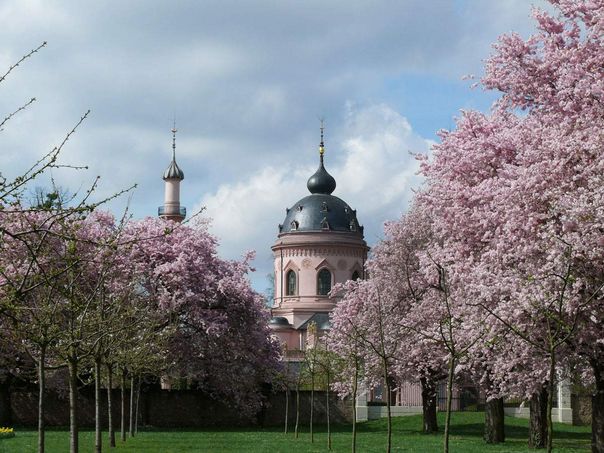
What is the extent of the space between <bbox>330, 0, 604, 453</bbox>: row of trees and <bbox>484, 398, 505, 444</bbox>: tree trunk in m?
3.41

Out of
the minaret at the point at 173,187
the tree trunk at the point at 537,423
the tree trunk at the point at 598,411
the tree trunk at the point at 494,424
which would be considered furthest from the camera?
the minaret at the point at 173,187

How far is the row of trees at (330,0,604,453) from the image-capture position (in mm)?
21484

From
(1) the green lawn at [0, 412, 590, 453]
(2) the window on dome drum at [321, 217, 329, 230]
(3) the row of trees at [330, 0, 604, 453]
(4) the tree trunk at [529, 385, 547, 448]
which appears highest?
(2) the window on dome drum at [321, 217, 329, 230]

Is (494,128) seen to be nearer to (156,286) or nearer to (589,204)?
(589,204)

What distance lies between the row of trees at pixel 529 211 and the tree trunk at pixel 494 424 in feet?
11.2

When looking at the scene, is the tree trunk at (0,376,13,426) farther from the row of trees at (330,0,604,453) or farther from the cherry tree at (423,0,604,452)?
the cherry tree at (423,0,604,452)

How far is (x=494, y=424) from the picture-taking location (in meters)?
35.2

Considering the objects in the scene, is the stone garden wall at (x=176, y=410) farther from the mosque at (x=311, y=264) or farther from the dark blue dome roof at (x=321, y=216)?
the dark blue dome roof at (x=321, y=216)

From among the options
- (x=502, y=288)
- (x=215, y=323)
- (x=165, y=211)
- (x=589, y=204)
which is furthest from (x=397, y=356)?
(x=165, y=211)

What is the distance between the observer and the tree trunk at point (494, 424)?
35.1 m

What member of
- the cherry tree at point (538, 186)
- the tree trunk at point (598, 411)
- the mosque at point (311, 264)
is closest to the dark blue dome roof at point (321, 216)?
the mosque at point (311, 264)

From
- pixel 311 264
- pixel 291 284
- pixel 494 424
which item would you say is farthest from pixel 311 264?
pixel 494 424

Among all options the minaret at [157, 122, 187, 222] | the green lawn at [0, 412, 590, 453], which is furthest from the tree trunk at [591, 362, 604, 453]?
the minaret at [157, 122, 187, 222]

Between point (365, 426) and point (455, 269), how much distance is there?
2681cm
